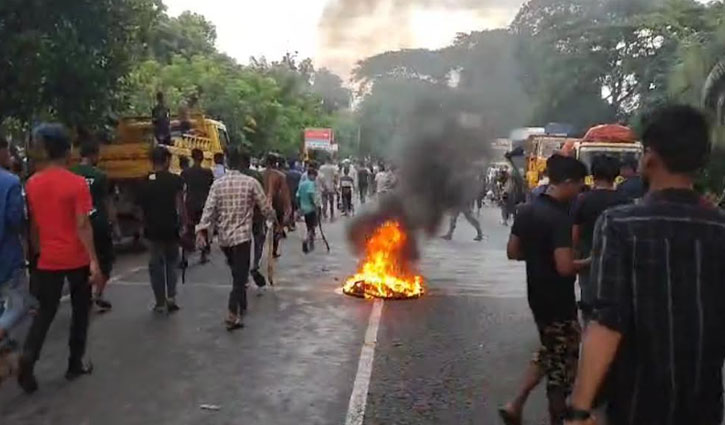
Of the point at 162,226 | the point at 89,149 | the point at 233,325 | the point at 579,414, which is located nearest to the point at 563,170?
the point at 579,414

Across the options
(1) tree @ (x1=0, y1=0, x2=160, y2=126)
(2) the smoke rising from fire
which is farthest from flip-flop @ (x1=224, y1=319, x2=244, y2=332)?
(1) tree @ (x1=0, y1=0, x2=160, y2=126)

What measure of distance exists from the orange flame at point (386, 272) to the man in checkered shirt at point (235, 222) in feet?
7.66

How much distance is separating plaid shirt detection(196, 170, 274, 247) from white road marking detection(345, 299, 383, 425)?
151cm

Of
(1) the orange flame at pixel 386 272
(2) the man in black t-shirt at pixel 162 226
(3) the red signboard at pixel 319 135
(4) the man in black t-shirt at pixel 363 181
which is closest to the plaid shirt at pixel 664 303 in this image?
(2) the man in black t-shirt at pixel 162 226

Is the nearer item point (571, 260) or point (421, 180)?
point (571, 260)

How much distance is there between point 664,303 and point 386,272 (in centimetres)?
916

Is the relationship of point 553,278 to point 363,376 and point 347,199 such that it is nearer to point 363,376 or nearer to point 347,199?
point 363,376

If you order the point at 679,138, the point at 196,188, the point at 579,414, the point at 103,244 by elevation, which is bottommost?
the point at 103,244

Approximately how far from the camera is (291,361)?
25.1ft

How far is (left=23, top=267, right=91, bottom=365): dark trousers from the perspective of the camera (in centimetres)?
660

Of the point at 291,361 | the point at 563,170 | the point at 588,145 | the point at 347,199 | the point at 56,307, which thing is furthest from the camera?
the point at 347,199

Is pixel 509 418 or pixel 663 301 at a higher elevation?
pixel 663 301

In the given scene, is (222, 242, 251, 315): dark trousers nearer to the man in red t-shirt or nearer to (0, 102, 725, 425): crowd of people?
(0, 102, 725, 425): crowd of people

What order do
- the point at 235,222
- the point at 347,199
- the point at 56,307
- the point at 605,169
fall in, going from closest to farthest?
the point at 56,307
the point at 605,169
the point at 235,222
the point at 347,199
